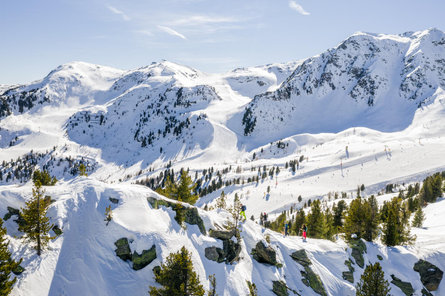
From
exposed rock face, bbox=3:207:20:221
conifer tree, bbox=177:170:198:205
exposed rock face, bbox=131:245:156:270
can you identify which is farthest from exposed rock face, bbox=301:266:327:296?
exposed rock face, bbox=3:207:20:221

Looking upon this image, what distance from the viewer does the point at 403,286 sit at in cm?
3812

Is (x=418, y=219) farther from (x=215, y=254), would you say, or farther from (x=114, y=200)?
(x=114, y=200)

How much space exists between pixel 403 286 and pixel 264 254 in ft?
75.1

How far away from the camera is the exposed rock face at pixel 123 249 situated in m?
24.5

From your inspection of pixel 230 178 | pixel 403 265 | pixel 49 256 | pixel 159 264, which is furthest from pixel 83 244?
pixel 230 178

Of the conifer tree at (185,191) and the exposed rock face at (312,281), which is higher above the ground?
the conifer tree at (185,191)

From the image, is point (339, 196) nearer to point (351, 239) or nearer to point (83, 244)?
point (351, 239)

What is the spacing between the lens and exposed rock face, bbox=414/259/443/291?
40.1 meters

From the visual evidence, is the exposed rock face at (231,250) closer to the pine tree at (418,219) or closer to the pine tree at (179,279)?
the pine tree at (179,279)

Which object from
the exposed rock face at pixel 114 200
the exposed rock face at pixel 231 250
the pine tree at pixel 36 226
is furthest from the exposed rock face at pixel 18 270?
the exposed rock face at pixel 231 250

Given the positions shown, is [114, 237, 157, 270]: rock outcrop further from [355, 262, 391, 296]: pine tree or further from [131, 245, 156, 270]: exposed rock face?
[355, 262, 391, 296]: pine tree

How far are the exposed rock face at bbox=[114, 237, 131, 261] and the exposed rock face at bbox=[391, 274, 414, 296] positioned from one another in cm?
3701

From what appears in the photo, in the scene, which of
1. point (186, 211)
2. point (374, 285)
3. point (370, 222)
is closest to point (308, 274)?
point (374, 285)

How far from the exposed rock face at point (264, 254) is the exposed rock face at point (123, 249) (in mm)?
14755
